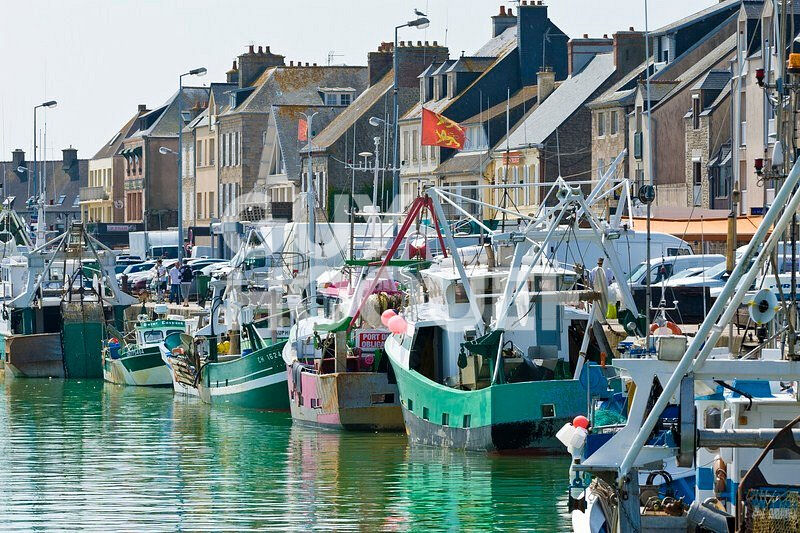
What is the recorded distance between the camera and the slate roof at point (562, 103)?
6488cm

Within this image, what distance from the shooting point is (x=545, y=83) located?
69500 mm

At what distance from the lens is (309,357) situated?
33031 mm

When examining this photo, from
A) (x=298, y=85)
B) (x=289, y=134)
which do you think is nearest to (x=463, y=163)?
(x=289, y=134)

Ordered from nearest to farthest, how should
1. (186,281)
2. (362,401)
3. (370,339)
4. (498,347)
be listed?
(498,347) < (362,401) < (370,339) < (186,281)

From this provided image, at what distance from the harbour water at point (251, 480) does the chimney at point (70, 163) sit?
98152 mm

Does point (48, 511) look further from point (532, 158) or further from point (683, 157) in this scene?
point (532, 158)

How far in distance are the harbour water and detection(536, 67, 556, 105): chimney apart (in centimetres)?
3631

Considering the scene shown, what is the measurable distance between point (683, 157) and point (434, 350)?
31.5m

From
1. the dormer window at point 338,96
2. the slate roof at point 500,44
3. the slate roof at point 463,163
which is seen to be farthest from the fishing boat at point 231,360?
the dormer window at point 338,96

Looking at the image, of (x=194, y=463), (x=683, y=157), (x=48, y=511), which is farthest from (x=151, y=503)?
(x=683, y=157)

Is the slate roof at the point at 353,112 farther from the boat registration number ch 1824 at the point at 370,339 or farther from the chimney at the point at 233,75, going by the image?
the boat registration number ch 1824 at the point at 370,339

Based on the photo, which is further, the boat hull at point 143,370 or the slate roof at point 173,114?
the slate roof at point 173,114

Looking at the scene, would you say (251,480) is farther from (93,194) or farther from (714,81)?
(93,194)

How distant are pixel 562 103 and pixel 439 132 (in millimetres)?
26229
